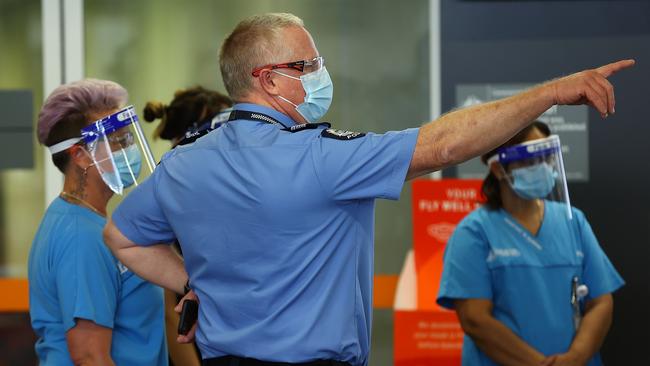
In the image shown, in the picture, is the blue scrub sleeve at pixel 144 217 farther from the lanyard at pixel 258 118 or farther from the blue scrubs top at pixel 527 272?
the blue scrubs top at pixel 527 272

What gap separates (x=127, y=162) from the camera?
2.68 metres

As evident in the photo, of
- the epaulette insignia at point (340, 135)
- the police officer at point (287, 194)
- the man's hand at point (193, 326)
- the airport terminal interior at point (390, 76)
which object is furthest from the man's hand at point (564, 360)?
the epaulette insignia at point (340, 135)

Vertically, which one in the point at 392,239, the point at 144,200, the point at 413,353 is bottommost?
the point at 413,353

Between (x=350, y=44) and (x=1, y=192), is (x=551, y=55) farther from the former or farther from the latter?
(x=1, y=192)

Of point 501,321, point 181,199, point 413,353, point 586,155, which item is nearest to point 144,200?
point 181,199

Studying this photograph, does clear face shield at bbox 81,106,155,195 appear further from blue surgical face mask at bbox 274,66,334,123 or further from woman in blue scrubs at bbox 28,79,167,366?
blue surgical face mask at bbox 274,66,334,123

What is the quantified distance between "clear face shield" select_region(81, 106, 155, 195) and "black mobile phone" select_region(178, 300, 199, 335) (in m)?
0.60

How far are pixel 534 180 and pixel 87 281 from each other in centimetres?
153

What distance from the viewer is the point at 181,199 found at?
82.7 inches

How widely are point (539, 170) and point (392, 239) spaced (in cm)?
157

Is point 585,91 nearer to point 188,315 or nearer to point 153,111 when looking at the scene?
point 188,315

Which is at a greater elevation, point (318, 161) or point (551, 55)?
point (551, 55)

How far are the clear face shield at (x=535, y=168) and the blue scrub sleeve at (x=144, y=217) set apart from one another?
1387 mm

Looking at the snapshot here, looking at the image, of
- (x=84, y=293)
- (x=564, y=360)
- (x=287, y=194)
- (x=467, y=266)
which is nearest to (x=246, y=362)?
(x=287, y=194)
